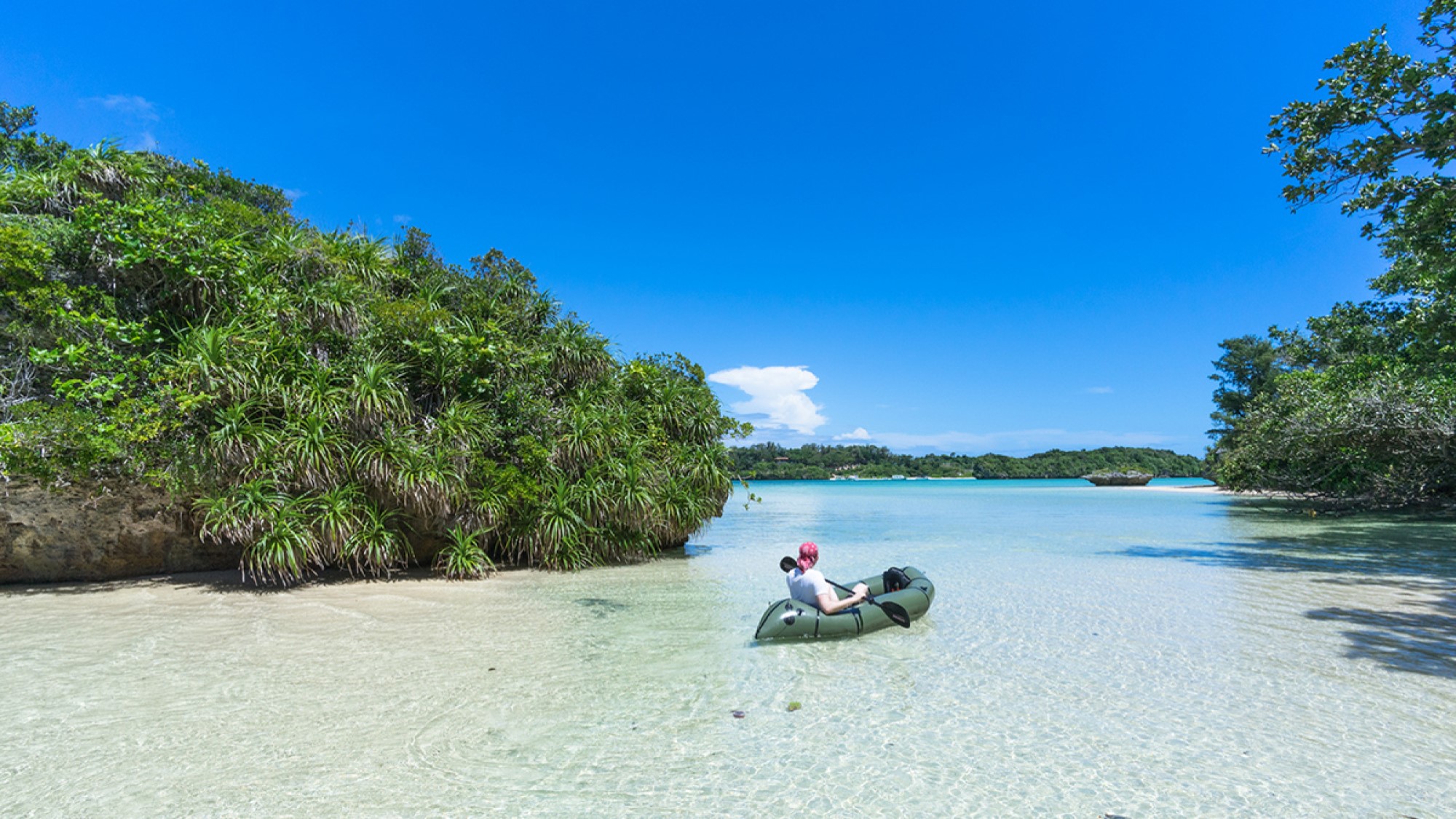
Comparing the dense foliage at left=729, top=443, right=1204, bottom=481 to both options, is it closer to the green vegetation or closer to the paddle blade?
the green vegetation

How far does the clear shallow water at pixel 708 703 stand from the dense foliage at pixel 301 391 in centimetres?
120

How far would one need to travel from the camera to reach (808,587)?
6488mm

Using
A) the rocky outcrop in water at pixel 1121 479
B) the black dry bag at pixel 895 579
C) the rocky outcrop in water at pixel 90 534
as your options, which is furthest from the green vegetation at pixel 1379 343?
the rocky outcrop in water at pixel 1121 479

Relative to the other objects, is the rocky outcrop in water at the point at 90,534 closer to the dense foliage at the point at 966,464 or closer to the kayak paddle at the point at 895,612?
the kayak paddle at the point at 895,612

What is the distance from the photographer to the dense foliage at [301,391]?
7.80 metres

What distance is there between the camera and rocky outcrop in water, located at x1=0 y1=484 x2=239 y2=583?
7.84 meters

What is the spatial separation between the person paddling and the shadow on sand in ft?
13.4

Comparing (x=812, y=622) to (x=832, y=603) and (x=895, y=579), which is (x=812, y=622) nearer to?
(x=832, y=603)

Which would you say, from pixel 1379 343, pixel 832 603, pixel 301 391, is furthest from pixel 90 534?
pixel 1379 343

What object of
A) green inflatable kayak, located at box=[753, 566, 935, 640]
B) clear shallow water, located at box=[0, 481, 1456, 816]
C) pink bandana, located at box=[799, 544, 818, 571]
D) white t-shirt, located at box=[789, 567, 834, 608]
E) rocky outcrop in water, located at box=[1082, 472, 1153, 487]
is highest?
rocky outcrop in water, located at box=[1082, 472, 1153, 487]

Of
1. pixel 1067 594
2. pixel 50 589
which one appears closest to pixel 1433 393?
pixel 1067 594

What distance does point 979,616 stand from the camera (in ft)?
24.0

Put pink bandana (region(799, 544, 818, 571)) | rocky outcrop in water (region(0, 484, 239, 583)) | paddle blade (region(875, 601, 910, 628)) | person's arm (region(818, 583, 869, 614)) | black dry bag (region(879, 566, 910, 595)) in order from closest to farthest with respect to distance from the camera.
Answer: person's arm (region(818, 583, 869, 614)), paddle blade (region(875, 601, 910, 628)), pink bandana (region(799, 544, 818, 571)), black dry bag (region(879, 566, 910, 595)), rocky outcrop in water (region(0, 484, 239, 583))

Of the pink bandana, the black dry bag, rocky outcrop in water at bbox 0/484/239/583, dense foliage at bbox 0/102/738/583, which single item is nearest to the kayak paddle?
the pink bandana
